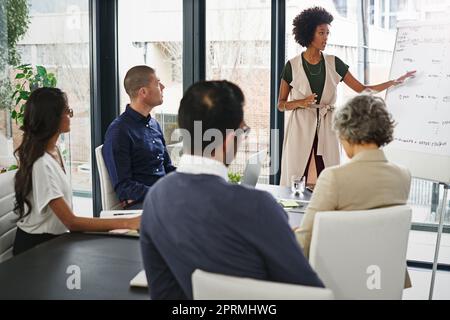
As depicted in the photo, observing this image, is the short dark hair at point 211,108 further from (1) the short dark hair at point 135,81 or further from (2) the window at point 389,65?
(2) the window at point 389,65

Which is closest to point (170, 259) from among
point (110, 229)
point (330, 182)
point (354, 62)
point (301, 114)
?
point (330, 182)

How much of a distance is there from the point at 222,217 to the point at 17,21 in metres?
3.51

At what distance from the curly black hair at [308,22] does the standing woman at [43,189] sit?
220 centimetres

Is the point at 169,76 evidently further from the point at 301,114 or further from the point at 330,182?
the point at 330,182

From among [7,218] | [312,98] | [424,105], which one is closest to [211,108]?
[7,218]

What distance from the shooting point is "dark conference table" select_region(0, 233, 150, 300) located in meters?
1.64

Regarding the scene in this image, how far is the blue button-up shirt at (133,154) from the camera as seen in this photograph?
9.80 feet

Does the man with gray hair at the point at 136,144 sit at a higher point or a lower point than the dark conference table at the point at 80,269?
higher

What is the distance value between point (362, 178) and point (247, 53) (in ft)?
9.43

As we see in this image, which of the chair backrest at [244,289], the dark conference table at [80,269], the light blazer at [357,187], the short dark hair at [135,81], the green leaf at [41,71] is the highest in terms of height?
the green leaf at [41,71]

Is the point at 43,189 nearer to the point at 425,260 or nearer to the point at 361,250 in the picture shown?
the point at 361,250

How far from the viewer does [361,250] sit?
1809 millimetres

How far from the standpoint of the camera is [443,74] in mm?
3203

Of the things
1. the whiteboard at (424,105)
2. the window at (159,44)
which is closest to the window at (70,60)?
the window at (159,44)
